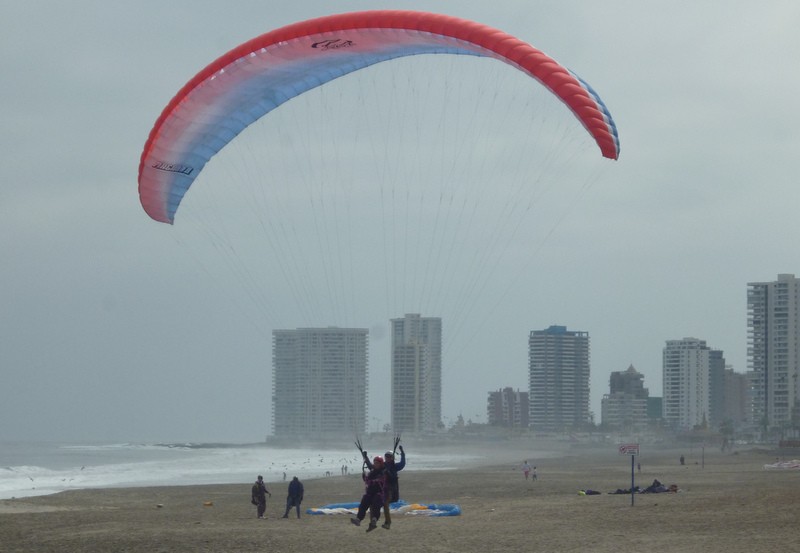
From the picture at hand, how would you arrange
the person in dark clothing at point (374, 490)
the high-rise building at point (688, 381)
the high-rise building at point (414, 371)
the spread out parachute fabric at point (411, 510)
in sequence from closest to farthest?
1. the person in dark clothing at point (374, 490)
2. the spread out parachute fabric at point (411, 510)
3. the high-rise building at point (414, 371)
4. the high-rise building at point (688, 381)

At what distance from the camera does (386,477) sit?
14875mm

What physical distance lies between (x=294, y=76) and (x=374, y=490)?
22.3 ft

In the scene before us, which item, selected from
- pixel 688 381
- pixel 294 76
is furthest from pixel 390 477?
pixel 688 381

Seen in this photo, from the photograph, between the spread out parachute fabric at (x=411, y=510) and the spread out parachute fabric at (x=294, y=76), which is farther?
the spread out parachute fabric at (x=411, y=510)

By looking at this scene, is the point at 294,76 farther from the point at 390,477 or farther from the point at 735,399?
the point at 735,399

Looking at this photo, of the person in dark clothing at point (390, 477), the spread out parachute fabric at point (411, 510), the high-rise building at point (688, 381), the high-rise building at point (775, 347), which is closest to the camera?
the person in dark clothing at point (390, 477)

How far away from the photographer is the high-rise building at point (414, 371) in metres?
27.8

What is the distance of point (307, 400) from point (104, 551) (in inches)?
6354

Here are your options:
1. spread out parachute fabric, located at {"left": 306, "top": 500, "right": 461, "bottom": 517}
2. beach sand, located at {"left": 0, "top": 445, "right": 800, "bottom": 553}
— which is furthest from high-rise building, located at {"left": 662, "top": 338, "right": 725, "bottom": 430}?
spread out parachute fabric, located at {"left": 306, "top": 500, "right": 461, "bottom": 517}

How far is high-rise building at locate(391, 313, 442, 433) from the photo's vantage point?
2775 cm

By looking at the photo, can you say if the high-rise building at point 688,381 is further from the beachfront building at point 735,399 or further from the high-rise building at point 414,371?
the high-rise building at point 414,371

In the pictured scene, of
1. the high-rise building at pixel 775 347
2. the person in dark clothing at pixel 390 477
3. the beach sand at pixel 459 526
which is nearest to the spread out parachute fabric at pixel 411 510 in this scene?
the beach sand at pixel 459 526

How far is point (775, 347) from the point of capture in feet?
479

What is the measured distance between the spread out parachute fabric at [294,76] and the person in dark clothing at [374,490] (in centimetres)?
521
